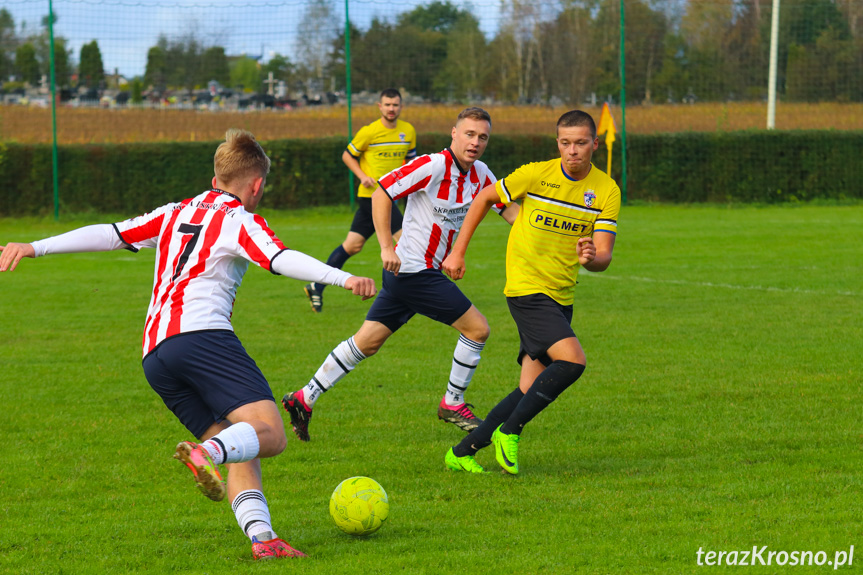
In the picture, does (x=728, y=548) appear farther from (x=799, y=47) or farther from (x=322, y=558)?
(x=799, y=47)

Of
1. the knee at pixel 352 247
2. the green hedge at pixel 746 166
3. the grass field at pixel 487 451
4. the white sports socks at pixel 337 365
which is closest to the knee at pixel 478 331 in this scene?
the grass field at pixel 487 451

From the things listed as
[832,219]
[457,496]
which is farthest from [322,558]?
[832,219]

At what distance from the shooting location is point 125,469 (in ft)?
18.0

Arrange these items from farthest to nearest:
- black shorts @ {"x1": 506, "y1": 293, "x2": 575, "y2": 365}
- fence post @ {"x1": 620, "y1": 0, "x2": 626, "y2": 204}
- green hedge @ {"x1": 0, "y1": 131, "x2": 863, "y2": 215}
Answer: fence post @ {"x1": 620, "y1": 0, "x2": 626, "y2": 204} < green hedge @ {"x1": 0, "y1": 131, "x2": 863, "y2": 215} < black shorts @ {"x1": 506, "y1": 293, "x2": 575, "y2": 365}

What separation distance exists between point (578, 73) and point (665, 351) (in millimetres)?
17281

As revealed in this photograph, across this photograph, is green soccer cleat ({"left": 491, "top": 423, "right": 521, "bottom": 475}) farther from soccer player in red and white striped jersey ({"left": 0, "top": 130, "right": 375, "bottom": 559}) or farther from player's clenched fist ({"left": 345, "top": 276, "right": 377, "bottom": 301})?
player's clenched fist ({"left": 345, "top": 276, "right": 377, "bottom": 301})

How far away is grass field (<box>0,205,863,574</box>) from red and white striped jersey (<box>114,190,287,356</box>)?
3.26 ft

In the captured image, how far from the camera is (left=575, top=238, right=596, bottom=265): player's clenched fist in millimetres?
4930

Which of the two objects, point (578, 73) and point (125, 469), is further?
point (578, 73)

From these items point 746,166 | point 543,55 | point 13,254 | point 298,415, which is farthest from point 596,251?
point 543,55

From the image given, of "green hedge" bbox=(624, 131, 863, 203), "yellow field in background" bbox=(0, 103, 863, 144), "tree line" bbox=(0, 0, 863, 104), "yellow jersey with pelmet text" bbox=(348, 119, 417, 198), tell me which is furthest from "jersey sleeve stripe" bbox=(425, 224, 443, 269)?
"green hedge" bbox=(624, 131, 863, 203)

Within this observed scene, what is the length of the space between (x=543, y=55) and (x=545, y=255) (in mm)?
20193

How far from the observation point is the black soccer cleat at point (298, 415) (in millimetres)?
6195

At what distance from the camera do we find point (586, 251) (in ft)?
16.2
